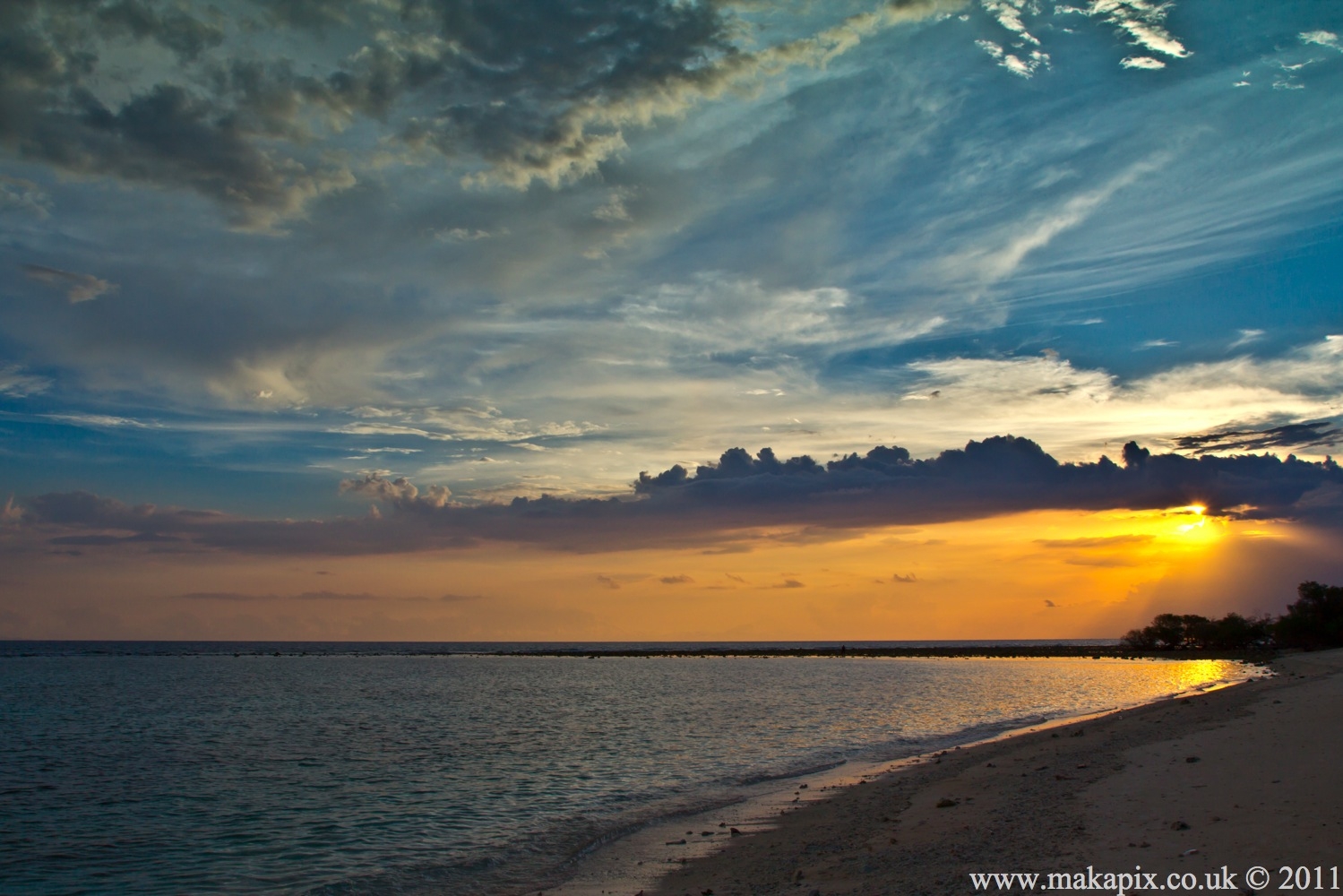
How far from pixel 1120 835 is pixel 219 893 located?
1950 cm

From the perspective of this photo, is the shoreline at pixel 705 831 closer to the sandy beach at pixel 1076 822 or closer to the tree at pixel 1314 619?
the sandy beach at pixel 1076 822

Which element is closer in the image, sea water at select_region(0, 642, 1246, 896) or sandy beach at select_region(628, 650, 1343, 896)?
sandy beach at select_region(628, 650, 1343, 896)

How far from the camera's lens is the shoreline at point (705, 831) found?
17.2 m

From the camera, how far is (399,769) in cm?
3391

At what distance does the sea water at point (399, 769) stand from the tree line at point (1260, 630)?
6554 centimetres

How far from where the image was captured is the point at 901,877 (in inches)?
552

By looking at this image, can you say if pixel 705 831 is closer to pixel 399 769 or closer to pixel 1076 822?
pixel 1076 822

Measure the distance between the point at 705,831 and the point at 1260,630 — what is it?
166m

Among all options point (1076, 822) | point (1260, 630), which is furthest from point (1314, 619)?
point (1076, 822)

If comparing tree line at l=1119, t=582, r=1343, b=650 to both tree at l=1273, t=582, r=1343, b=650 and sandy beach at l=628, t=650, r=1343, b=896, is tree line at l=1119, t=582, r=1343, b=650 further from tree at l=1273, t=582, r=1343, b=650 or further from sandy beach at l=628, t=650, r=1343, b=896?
sandy beach at l=628, t=650, r=1343, b=896

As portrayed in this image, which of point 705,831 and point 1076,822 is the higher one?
point 1076,822

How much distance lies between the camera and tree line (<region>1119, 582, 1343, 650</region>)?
405 ft

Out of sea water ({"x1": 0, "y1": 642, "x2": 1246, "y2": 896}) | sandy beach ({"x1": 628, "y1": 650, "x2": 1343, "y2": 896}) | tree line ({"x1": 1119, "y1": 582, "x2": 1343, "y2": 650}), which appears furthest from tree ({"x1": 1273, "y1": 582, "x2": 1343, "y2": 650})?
sandy beach ({"x1": 628, "y1": 650, "x2": 1343, "y2": 896})

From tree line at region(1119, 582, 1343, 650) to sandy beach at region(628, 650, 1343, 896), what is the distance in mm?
124658
